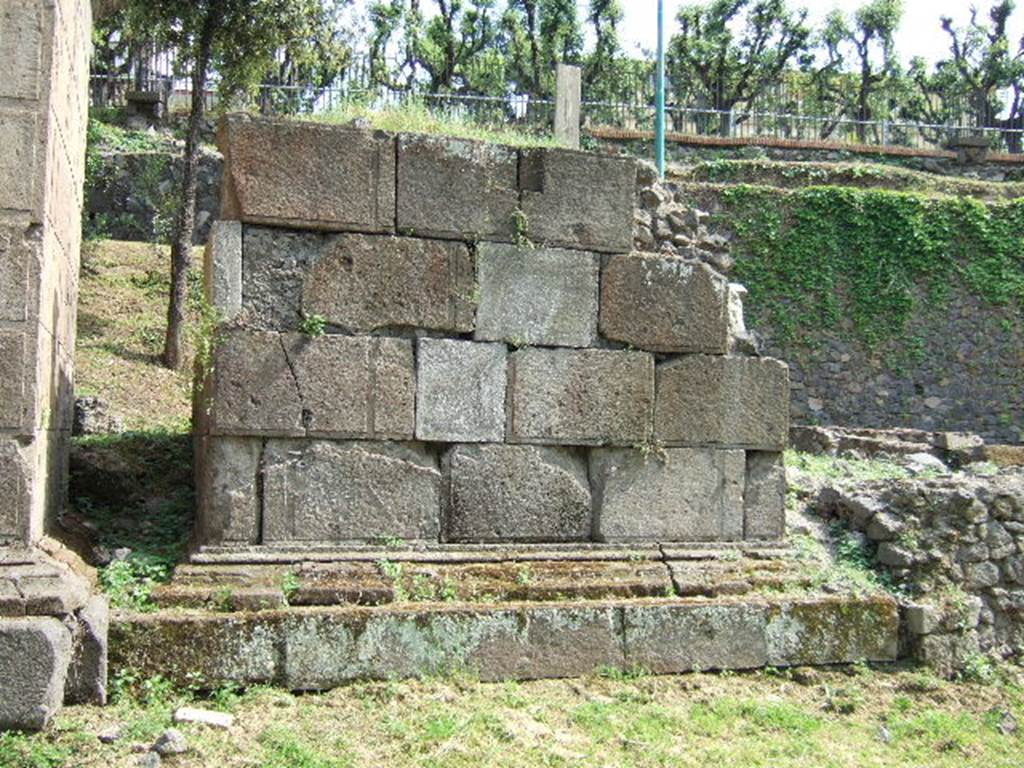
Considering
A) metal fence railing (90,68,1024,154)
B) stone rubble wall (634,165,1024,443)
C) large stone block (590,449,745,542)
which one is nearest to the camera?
large stone block (590,449,745,542)

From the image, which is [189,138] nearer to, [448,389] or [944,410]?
[448,389]

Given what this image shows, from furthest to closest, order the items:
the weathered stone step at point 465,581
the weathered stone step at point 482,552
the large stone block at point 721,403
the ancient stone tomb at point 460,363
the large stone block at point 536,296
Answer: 1. the large stone block at point 721,403
2. the large stone block at point 536,296
3. the ancient stone tomb at point 460,363
4. the weathered stone step at point 482,552
5. the weathered stone step at point 465,581

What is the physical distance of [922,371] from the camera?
70.7 ft

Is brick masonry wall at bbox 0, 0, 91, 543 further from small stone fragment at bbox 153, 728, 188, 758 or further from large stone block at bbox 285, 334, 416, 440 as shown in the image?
large stone block at bbox 285, 334, 416, 440

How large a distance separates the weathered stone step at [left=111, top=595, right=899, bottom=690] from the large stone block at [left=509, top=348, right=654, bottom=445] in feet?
2.93

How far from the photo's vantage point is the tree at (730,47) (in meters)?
33.4

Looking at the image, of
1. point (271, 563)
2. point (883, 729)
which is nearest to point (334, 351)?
point (271, 563)

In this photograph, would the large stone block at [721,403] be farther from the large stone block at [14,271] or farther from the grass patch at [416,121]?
the large stone block at [14,271]

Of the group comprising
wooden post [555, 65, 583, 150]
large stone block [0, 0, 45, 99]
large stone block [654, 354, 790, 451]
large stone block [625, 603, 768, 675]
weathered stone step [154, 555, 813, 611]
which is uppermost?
wooden post [555, 65, 583, 150]

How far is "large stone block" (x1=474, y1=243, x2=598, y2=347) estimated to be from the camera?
579 centimetres

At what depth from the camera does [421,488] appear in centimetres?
566

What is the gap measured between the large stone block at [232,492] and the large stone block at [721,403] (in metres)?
2.12

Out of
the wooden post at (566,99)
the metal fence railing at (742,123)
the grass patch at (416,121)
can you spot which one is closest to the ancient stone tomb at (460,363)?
the grass patch at (416,121)

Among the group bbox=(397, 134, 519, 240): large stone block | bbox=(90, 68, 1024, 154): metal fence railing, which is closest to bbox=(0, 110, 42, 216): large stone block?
bbox=(397, 134, 519, 240): large stone block
